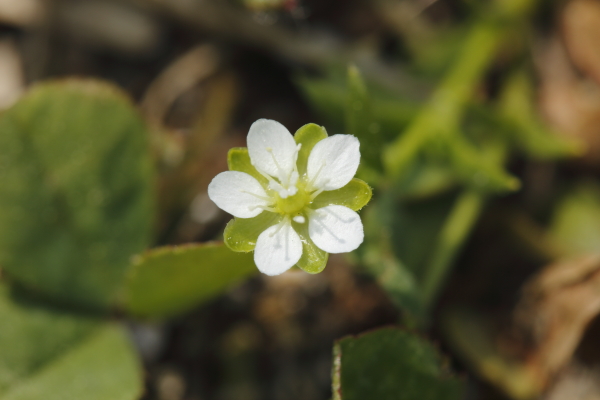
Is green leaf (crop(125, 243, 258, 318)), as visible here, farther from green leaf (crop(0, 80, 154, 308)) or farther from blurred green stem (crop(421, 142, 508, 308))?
blurred green stem (crop(421, 142, 508, 308))

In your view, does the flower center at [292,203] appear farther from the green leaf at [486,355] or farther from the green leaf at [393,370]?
the green leaf at [486,355]

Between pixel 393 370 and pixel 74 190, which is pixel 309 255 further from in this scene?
pixel 74 190

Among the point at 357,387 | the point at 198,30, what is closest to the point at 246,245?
the point at 357,387

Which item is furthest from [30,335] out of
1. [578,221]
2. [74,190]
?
[578,221]

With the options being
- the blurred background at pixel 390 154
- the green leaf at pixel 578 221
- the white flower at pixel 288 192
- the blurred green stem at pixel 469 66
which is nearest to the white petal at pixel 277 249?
the white flower at pixel 288 192

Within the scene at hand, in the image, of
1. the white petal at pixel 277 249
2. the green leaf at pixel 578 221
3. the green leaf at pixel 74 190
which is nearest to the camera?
the white petal at pixel 277 249

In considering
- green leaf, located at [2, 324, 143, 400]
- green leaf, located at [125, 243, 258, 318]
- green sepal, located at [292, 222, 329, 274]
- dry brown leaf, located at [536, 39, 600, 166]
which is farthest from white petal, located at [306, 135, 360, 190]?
dry brown leaf, located at [536, 39, 600, 166]
